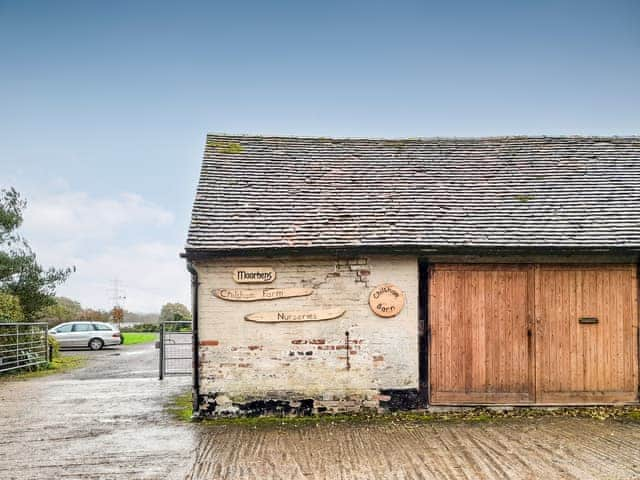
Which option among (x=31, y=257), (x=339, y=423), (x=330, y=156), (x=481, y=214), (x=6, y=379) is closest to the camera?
(x=339, y=423)

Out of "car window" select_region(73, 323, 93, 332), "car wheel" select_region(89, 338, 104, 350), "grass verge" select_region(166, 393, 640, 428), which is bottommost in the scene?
"car wheel" select_region(89, 338, 104, 350)

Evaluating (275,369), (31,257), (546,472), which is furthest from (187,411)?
(31,257)

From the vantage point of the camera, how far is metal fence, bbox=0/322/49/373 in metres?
14.8

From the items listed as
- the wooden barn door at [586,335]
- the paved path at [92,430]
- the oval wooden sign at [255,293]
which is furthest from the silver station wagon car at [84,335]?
the wooden barn door at [586,335]

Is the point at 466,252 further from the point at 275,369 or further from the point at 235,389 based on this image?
the point at 235,389

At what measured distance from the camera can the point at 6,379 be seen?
1402 centimetres

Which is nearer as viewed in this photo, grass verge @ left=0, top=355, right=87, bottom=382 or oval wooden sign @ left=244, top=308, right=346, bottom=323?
oval wooden sign @ left=244, top=308, right=346, bottom=323

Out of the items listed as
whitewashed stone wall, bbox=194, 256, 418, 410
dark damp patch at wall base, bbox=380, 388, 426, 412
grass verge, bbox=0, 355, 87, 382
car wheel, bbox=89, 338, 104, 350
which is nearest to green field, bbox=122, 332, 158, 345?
car wheel, bbox=89, 338, 104, 350

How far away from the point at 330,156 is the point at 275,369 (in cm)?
514

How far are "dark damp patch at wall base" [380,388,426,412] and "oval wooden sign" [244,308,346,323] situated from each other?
1.49 meters

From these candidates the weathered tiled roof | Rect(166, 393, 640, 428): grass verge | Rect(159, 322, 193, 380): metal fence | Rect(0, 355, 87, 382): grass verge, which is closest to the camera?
Rect(166, 393, 640, 428): grass verge

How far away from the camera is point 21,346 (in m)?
15.8

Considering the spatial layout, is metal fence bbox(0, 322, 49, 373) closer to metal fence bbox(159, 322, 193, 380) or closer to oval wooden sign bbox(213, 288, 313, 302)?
metal fence bbox(159, 322, 193, 380)

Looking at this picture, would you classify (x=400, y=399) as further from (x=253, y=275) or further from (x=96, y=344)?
(x=96, y=344)
